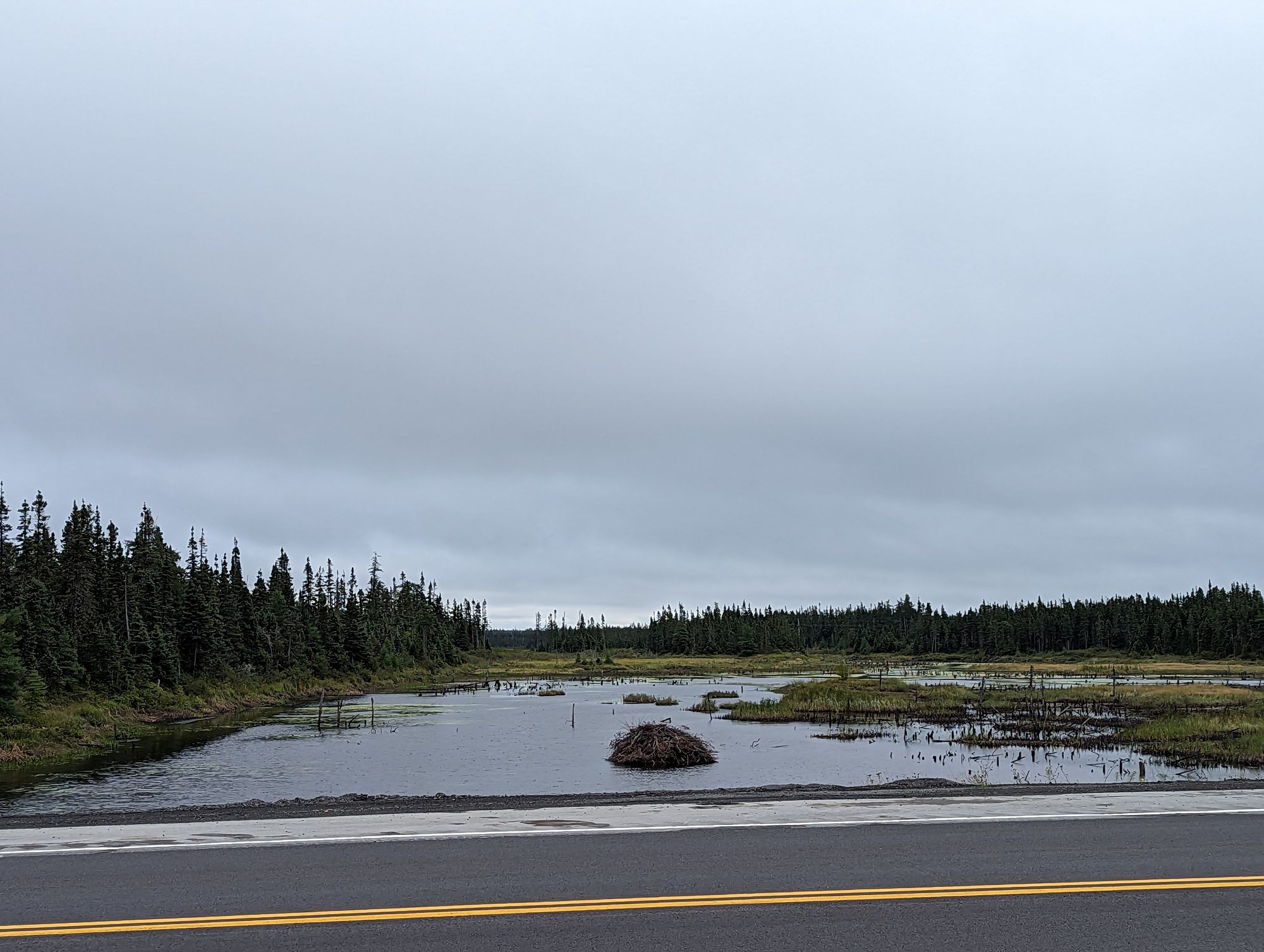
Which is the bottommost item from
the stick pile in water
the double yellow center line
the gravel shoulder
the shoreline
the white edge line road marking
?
the shoreline

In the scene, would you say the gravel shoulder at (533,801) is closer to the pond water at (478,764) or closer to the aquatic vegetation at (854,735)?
the pond water at (478,764)

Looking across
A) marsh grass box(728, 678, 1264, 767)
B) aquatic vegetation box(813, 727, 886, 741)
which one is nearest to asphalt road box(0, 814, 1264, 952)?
marsh grass box(728, 678, 1264, 767)

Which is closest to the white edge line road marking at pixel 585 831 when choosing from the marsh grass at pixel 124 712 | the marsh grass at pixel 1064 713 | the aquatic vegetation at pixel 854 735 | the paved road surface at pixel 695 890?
the paved road surface at pixel 695 890

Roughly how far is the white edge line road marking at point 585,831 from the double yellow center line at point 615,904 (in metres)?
3.75

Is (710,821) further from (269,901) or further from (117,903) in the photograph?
(117,903)

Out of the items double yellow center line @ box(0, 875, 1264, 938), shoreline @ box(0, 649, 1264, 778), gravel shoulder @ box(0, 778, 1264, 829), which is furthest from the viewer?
shoreline @ box(0, 649, 1264, 778)

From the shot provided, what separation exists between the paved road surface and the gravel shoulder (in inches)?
133

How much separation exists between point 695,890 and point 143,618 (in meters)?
73.5

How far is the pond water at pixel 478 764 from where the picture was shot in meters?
31.9

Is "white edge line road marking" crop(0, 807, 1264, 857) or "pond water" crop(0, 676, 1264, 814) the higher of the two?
"white edge line road marking" crop(0, 807, 1264, 857)

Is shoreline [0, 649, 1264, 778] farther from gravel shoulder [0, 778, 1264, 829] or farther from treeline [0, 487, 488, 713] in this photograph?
gravel shoulder [0, 778, 1264, 829]

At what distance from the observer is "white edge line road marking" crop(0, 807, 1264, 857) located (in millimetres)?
12898

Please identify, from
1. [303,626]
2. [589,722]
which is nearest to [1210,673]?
→ [589,722]

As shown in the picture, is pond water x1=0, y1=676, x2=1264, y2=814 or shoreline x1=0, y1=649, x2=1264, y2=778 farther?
shoreline x1=0, y1=649, x2=1264, y2=778
